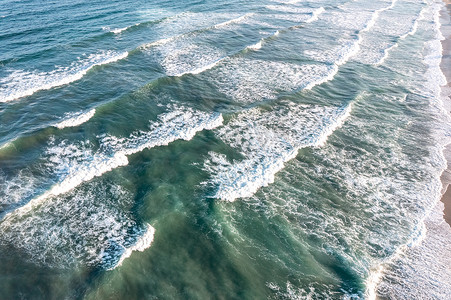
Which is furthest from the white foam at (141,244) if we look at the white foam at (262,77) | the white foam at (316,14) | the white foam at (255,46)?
the white foam at (316,14)

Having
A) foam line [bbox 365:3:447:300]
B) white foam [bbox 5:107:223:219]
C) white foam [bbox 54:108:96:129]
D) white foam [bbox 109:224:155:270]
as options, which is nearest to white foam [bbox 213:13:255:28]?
white foam [bbox 5:107:223:219]

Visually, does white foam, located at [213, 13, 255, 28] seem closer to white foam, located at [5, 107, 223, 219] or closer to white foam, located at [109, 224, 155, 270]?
white foam, located at [5, 107, 223, 219]

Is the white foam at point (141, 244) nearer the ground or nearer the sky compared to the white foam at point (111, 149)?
nearer the ground

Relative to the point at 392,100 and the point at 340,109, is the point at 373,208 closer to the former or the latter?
the point at 340,109

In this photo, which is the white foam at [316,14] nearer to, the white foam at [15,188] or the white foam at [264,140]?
the white foam at [264,140]

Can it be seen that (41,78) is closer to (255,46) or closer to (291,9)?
(255,46)

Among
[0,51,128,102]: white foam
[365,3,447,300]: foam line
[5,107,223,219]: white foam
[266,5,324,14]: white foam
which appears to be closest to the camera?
[365,3,447,300]: foam line
